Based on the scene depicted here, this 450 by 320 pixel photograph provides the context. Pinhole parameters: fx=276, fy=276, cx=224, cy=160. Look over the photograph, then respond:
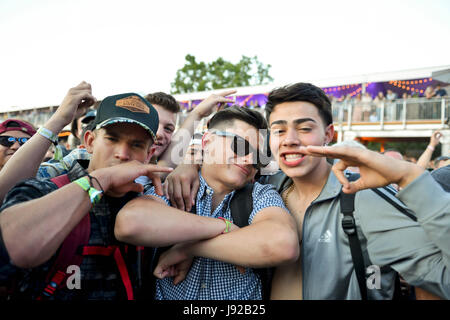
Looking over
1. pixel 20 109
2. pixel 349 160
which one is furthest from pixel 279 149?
pixel 20 109

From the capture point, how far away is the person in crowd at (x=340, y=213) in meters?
1.65

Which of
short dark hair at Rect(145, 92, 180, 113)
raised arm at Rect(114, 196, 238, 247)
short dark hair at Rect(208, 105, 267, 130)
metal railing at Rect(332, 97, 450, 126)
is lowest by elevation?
raised arm at Rect(114, 196, 238, 247)

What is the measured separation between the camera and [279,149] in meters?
2.28

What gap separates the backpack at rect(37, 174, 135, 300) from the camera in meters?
1.63

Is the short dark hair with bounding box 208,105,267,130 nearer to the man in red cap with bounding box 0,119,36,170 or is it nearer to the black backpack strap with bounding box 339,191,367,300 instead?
the black backpack strap with bounding box 339,191,367,300

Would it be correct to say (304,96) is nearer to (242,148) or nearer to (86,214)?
(242,148)

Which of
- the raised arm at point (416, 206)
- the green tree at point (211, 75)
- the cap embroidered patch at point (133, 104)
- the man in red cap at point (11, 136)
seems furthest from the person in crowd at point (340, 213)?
the green tree at point (211, 75)

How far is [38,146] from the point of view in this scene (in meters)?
2.07

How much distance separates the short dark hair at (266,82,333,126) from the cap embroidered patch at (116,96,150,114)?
113 centimetres

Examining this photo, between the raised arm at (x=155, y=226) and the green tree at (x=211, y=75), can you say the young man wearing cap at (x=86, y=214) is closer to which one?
the raised arm at (x=155, y=226)

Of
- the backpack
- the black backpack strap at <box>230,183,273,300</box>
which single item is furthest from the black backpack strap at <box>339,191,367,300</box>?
the backpack

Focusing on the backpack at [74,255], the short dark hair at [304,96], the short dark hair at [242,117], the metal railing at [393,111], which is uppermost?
the metal railing at [393,111]

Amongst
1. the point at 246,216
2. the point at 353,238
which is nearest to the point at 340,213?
the point at 353,238
